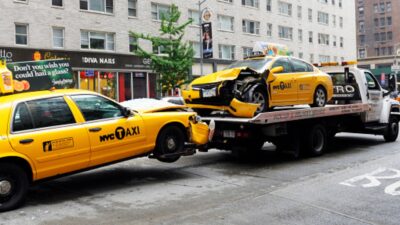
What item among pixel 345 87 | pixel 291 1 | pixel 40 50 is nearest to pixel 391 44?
pixel 291 1

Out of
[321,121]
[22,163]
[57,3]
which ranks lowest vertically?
[22,163]

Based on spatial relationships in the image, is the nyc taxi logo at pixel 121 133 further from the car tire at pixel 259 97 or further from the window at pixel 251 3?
the window at pixel 251 3

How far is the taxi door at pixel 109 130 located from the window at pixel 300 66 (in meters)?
4.93

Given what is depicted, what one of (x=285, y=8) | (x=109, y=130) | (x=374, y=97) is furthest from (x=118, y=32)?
(x=109, y=130)

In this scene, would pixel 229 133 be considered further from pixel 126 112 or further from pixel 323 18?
pixel 323 18

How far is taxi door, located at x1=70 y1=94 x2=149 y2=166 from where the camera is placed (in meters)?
7.14

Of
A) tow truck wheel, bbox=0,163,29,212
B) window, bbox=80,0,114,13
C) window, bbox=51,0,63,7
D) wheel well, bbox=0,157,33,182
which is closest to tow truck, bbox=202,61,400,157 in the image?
wheel well, bbox=0,157,33,182

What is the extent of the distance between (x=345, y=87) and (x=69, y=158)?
887cm

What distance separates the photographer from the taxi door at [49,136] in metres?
6.38

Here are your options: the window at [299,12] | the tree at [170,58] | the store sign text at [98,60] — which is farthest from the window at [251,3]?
the store sign text at [98,60]

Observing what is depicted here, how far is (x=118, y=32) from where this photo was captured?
1341 inches

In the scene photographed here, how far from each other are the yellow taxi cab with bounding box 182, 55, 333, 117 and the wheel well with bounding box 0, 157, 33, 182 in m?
4.44

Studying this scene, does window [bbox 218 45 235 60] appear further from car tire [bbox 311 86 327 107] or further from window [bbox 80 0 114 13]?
car tire [bbox 311 86 327 107]

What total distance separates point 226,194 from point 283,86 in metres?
4.30
